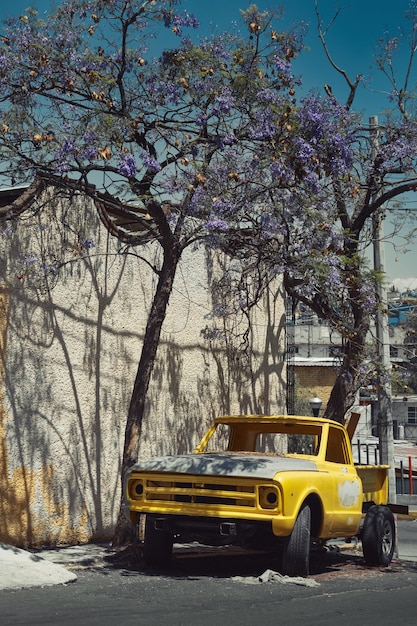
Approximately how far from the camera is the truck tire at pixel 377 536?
481 inches

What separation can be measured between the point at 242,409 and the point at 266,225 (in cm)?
536

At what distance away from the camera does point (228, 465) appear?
10.6 metres

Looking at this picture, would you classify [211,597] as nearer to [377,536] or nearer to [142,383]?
[377,536]

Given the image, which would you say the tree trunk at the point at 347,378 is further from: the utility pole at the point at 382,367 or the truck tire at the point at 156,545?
the truck tire at the point at 156,545

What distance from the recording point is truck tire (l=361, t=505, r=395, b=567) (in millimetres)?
12227

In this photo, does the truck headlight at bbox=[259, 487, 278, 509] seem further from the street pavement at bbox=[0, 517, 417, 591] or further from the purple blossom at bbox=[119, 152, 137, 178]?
the purple blossom at bbox=[119, 152, 137, 178]

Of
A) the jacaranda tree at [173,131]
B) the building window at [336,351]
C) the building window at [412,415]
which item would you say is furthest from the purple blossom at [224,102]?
the building window at [412,415]

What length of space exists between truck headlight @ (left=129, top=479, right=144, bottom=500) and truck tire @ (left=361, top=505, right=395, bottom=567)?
3206mm

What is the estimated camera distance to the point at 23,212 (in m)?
12.8

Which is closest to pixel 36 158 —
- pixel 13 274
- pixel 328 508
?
pixel 13 274

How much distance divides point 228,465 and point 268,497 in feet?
2.06

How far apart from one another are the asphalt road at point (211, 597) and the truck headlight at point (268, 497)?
83cm

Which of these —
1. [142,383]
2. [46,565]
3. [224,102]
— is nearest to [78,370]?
[142,383]

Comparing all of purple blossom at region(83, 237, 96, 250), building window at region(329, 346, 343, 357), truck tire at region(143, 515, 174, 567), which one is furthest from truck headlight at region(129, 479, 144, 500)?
building window at region(329, 346, 343, 357)
